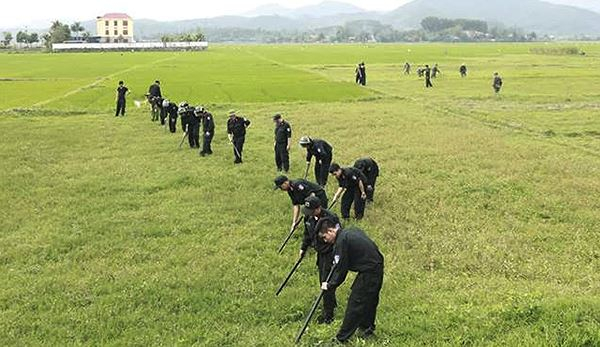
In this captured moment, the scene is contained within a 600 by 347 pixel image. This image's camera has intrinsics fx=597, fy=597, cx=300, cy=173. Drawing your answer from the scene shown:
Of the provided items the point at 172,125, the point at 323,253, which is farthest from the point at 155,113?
the point at 323,253

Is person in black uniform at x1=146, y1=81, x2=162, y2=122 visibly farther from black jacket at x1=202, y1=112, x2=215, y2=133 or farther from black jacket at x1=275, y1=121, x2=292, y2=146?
black jacket at x1=275, y1=121, x2=292, y2=146

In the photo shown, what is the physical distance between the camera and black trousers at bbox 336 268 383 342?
→ 8.21 meters

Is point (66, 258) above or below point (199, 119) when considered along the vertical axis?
below

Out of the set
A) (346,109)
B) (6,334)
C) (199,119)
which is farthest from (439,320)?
(346,109)

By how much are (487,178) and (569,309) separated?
9.50 metres

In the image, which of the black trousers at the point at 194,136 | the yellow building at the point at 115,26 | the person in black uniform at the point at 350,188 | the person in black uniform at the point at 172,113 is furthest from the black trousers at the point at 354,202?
the yellow building at the point at 115,26

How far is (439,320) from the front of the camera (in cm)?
885

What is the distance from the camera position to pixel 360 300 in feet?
27.0

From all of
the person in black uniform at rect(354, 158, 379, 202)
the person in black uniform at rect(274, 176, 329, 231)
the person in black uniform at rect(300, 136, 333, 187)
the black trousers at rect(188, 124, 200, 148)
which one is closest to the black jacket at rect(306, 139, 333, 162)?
the person in black uniform at rect(300, 136, 333, 187)

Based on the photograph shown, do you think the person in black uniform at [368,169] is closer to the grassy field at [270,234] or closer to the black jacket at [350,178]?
the grassy field at [270,234]

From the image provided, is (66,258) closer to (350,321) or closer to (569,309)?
(350,321)

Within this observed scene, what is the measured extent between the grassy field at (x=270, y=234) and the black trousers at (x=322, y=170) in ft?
2.43

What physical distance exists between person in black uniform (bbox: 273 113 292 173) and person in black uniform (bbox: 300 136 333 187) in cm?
200

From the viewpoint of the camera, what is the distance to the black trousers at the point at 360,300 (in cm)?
821
